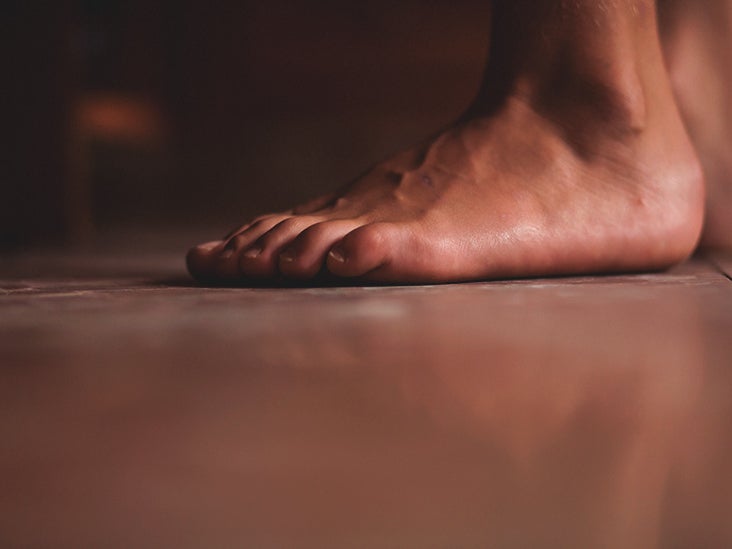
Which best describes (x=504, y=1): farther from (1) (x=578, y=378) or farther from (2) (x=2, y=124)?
(2) (x=2, y=124)

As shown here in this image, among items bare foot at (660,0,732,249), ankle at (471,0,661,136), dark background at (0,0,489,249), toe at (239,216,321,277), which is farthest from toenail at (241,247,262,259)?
dark background at (0,0,489,249)

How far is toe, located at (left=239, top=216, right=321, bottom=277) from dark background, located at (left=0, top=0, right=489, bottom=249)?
1.29 meters

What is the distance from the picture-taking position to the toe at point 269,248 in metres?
0.71

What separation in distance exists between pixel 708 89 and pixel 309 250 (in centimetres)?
69

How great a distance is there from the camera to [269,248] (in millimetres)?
722

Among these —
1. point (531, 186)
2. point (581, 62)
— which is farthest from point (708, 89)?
point (531, 186)

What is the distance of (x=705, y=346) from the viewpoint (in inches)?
16.8

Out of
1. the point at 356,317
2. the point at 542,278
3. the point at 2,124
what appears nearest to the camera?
the point at 356,317

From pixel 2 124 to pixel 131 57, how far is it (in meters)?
0.69

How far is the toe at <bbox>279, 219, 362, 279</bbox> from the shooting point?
690 millimetres

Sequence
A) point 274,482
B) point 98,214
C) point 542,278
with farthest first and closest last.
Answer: point 98,214 → point 542,278 → point 274,482

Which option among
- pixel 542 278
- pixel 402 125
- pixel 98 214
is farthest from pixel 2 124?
pixel 542 278

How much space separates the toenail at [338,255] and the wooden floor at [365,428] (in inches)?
5.2

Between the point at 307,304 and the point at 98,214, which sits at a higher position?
the point at 98,214
